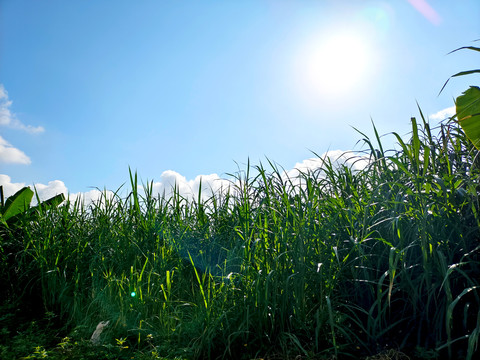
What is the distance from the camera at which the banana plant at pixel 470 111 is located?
3244 millimetres

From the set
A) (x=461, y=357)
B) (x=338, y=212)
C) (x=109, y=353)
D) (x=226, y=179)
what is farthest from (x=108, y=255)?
(x=461, y=357)

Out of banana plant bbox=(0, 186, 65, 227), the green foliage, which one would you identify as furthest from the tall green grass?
banana plant bbox=(0, 186, 65, 227)

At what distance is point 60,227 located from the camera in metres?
4.89

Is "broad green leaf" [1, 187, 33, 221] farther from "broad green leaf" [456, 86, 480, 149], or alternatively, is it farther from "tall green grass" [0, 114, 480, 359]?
"broad green leaf" [456, 86, 480, 149]

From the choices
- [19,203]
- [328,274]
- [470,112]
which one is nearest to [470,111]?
[470,112]

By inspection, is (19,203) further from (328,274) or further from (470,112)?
(470,112)

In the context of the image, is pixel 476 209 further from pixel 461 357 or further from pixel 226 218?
pixel 226 218

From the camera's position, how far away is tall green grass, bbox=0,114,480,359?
265cm

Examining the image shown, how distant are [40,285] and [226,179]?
2.47 meters

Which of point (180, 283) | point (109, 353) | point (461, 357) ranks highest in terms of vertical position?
point (180, 283)

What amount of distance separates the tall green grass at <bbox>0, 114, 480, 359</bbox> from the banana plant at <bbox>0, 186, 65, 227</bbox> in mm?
1906

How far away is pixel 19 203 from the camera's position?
19.2ft

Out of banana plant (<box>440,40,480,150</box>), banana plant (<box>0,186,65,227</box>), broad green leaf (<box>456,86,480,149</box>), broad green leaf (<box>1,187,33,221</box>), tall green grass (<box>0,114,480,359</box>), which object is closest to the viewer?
tall green grass (<box>0,114,480,359</box>)

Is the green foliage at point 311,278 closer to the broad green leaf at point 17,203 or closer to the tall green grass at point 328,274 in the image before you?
the tall green grass at point 328,274
